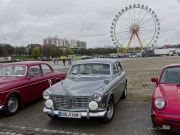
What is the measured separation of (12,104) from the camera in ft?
28.7

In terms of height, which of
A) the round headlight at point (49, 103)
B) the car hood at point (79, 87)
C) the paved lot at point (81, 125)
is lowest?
the paved lot at point (81, 125)

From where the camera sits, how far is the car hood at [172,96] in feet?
19.5

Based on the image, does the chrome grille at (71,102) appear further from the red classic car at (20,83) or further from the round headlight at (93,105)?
the red classic car at (20,83)

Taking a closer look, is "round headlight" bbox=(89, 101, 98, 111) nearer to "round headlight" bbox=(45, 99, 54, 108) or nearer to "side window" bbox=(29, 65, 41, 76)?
"round headlight" bbox=(45, 99, 54, 108)

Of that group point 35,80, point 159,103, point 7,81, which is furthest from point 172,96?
point 35,80

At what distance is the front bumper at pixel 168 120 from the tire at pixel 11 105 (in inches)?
180

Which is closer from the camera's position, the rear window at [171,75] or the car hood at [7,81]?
the rear window at [171,75]

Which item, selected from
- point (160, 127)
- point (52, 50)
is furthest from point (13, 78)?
point (52, 50)

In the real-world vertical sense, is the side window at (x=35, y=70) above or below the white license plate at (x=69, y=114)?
above

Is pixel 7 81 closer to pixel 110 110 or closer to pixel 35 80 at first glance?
pixel 35 80

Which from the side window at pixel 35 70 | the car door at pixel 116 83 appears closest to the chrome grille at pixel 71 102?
the car door at pixel 116 83

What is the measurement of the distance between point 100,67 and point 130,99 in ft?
7.93

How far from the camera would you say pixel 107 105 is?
720cm

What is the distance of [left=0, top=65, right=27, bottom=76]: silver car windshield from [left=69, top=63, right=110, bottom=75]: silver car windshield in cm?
179
